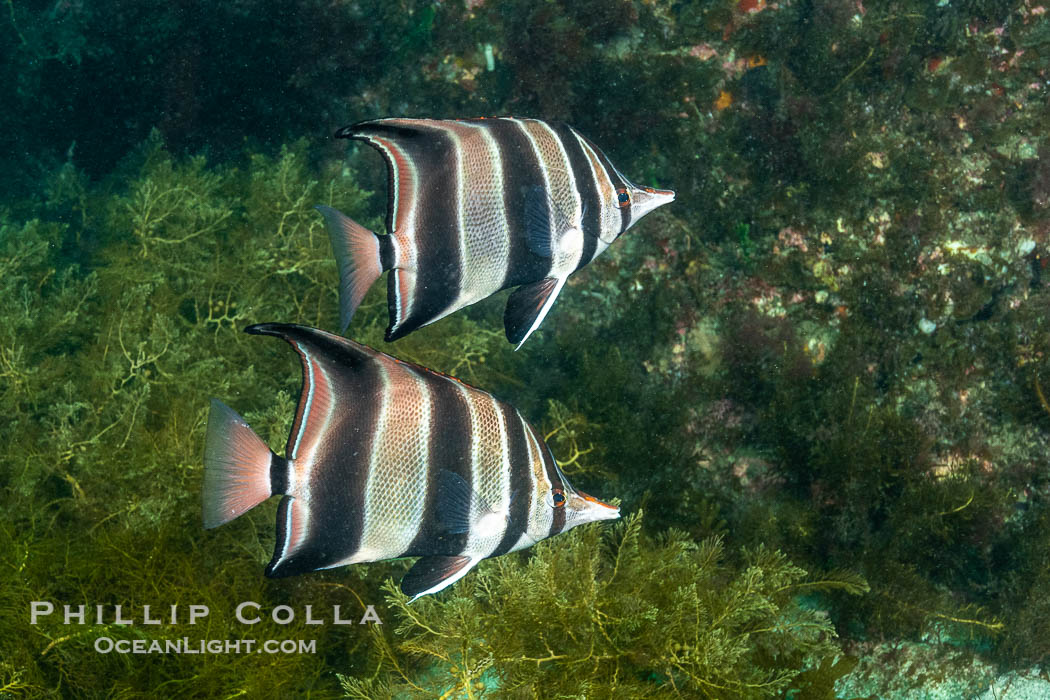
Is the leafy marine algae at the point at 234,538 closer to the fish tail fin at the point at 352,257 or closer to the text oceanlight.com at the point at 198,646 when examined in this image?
the text oceanlight.com at the point at 198,646

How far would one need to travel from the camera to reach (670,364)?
17.9 ft

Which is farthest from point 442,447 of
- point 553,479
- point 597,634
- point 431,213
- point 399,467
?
point 597,634

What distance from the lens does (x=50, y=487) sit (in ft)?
14.3

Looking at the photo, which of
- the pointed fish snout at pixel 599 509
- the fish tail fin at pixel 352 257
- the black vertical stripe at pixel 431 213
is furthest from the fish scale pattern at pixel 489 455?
the fish tail fin at pixel 352 257

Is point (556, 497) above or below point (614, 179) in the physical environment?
below

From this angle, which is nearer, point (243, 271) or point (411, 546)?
point (411, 546)

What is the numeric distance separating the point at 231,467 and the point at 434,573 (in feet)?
2.57

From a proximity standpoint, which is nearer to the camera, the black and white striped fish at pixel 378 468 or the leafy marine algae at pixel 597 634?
the black and white striped fish at pixel 378 468

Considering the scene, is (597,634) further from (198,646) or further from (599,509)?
(198,646)

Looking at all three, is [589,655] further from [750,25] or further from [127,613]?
[750,25]

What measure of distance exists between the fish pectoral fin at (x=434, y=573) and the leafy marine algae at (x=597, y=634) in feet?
3.19

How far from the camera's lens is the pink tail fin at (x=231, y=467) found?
2.18 meters

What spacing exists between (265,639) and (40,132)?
836 centimetres

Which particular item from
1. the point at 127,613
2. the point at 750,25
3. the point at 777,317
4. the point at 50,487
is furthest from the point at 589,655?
the point at 750,25
